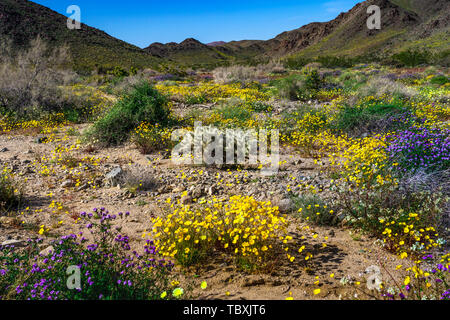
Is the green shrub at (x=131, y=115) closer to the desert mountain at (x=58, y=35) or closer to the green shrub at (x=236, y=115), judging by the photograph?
the green shrub at (x=236, y=115)

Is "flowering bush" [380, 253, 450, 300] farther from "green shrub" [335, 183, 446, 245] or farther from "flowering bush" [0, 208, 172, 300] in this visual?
"flowering bush" [0, 208, 172, 300]

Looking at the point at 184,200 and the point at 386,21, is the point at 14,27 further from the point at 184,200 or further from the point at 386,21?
the point at 386,21

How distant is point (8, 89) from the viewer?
985 cm

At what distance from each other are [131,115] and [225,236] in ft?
18.9

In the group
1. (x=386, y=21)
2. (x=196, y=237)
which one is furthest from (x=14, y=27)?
(x=386, y=21)

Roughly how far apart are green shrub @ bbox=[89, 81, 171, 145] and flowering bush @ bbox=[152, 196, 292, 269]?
4.89 m

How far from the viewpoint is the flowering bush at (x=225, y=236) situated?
292 cm

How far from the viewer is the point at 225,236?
10.5 ft

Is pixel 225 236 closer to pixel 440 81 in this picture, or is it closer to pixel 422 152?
pixel 422 152

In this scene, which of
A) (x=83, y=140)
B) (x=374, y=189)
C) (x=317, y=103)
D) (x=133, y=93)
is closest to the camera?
(x=374, y=189)

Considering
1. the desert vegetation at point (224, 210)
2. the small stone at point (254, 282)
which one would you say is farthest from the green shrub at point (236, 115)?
the small stone at point (254, 282)

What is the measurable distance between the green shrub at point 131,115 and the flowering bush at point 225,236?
489 cm

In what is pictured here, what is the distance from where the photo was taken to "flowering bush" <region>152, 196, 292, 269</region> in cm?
292
